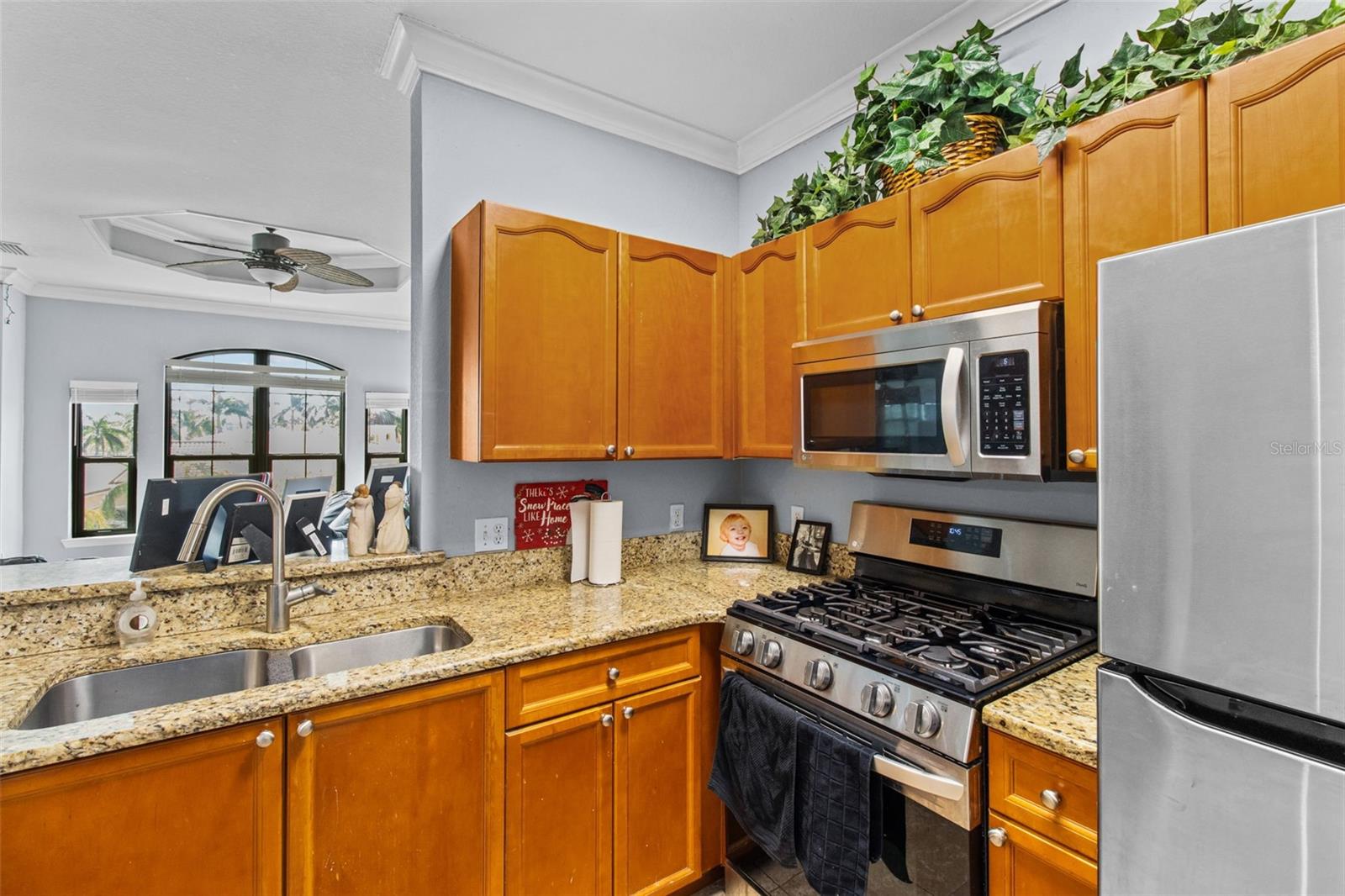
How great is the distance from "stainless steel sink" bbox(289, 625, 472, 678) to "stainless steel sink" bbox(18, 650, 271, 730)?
0.10m

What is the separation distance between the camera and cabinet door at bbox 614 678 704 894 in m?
1.69

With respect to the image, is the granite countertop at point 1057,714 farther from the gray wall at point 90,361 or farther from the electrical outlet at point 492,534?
the gray wall at point 90,361

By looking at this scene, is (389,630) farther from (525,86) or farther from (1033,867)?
(525,86)

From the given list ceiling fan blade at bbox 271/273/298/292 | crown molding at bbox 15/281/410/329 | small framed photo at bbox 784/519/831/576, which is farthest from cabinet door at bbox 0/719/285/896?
crown molding at bbox 15/281/410/329

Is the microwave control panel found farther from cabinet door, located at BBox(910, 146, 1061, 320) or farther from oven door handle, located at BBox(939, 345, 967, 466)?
cabinet door, located at BBox(910, 146, 1061, 320)

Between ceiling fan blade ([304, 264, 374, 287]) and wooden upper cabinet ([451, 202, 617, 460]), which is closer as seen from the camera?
wooden upper cabinet ([451, 202, 617, 460])

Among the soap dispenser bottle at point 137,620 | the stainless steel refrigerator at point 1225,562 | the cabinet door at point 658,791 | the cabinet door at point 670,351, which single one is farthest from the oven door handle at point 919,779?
the soap dispenser bottle at point 137,620

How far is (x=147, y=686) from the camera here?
1.51 metres

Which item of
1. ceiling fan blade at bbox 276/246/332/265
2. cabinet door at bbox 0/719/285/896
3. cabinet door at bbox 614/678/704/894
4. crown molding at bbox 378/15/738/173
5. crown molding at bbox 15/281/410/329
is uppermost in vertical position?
crown molding at bbox 15/281/410/329

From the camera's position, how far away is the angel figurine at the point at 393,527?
1.96 m

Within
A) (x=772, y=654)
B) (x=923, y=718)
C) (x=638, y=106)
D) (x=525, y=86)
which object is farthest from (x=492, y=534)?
(x=638, y=106)

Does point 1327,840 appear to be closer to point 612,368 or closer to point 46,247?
point 612,368

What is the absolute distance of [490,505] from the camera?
7.03 feet

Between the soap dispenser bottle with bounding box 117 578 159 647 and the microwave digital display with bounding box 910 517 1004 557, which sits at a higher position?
the microwave digital display with bounding box 910 517 1004 557
